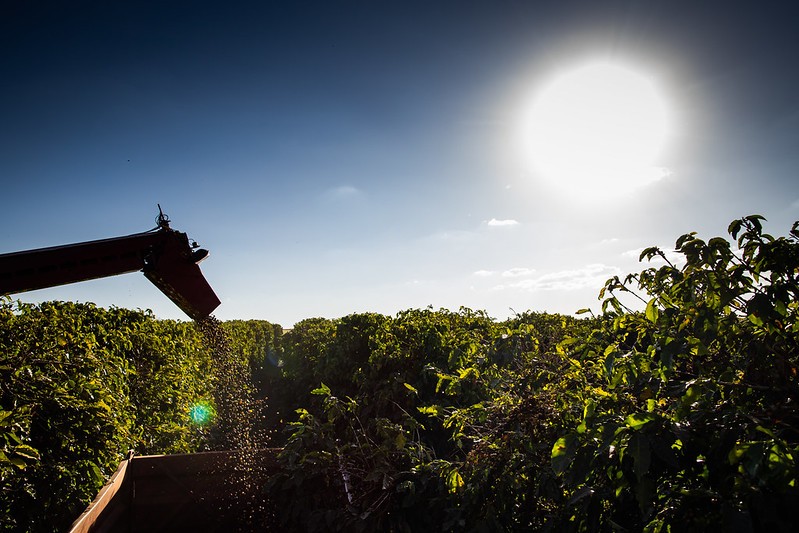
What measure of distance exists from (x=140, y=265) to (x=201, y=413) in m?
5.31

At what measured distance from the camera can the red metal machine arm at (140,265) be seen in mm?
3346

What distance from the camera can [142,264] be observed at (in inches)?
147

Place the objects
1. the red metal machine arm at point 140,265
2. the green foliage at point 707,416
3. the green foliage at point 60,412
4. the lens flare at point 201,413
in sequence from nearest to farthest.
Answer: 1. the green foliage at point 707,416
2. the green foliage at point 60,412
3. the red metal machine arm at point 140,265
4. the lens flare at point 201,413

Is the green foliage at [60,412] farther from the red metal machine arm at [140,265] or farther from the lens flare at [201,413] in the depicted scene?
the lens flare at [201,413]

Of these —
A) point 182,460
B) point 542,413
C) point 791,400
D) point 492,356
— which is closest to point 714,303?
point 791,400

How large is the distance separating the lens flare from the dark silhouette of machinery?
4.38 metres

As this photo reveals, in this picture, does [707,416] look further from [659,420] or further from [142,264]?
[142,264]

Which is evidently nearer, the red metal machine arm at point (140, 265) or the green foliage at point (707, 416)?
the green foliage at point (707, 416)

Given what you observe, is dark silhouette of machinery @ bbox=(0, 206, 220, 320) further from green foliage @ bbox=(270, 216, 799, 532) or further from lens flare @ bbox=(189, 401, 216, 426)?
lens flare @ bbox=(189, 401, 216, 426)

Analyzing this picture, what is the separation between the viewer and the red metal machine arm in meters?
3.35

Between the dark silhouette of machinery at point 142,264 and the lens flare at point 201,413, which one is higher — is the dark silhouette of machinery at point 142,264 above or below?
above

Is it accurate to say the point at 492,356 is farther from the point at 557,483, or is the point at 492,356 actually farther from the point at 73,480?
the point at 73,480

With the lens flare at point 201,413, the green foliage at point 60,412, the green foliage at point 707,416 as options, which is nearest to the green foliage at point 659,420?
the green foliage at point 707,416

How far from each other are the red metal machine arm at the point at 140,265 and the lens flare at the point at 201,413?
4.37 meters
